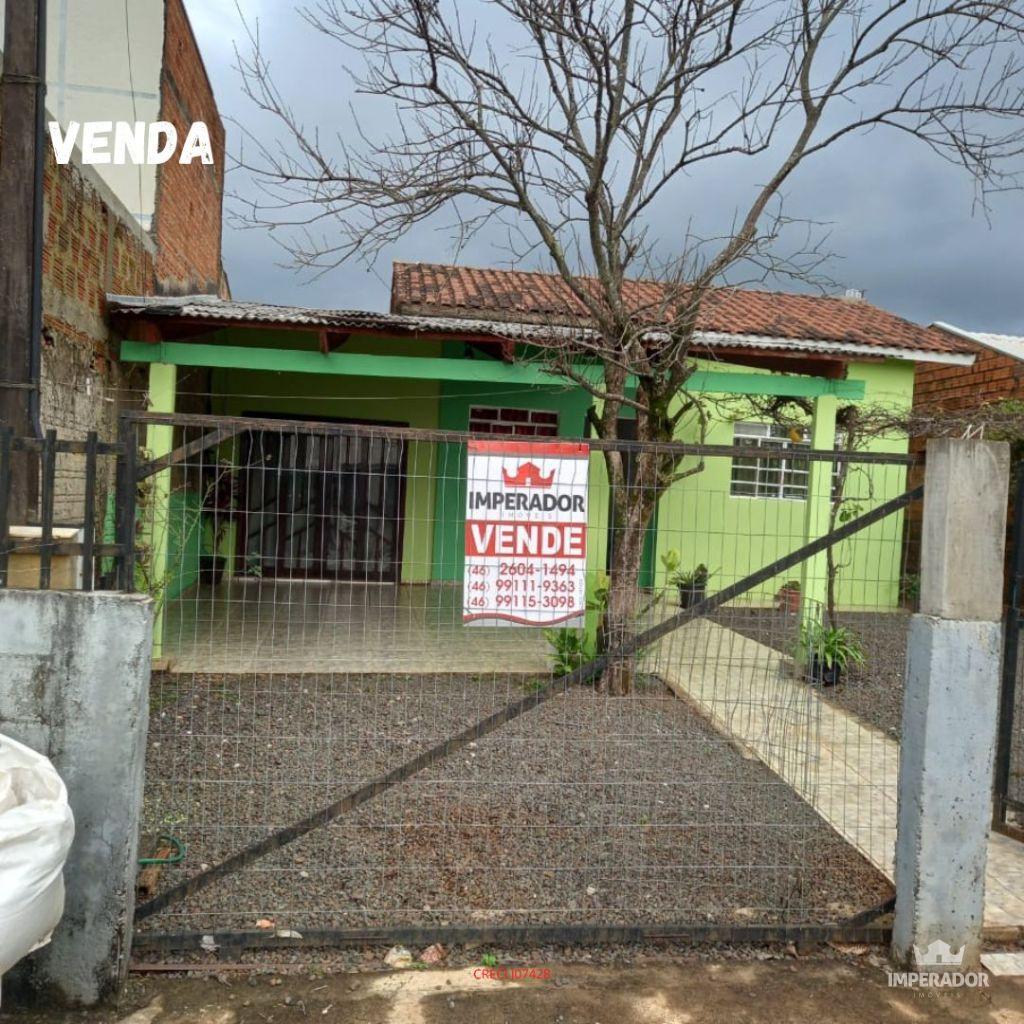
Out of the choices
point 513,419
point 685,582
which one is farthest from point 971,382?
point 685,582

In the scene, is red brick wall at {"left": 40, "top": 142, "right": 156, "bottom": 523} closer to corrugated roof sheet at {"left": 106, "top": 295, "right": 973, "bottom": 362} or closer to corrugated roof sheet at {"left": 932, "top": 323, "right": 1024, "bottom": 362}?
corrugated roof sheet at {"left": 106, "top": 295, "right": 973, "bottom": 362}

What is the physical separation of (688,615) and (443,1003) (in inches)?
62.9

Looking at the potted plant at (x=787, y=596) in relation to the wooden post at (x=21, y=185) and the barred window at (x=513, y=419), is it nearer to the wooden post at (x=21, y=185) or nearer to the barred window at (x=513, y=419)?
the wooden post at (x=21, y=185)

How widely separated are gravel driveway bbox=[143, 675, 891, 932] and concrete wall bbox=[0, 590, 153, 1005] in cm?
44

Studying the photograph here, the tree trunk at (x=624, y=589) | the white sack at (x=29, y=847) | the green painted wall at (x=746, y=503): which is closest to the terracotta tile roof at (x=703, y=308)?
the green painted wall at (x=746, y=503)

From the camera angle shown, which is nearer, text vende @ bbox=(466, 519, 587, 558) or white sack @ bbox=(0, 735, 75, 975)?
white sack @ bbox=(0, 735, 75, 975)

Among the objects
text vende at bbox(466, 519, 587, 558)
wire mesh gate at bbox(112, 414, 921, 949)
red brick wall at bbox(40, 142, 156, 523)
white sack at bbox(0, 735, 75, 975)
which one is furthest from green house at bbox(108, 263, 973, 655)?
white sack at bbox(0, 735, 75, 975)

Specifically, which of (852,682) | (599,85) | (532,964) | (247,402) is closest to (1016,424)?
(852,682)

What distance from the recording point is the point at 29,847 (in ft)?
7.51

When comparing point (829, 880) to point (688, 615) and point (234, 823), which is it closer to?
point (688, 615)

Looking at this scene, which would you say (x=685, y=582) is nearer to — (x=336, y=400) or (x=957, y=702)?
(x=957, y=702)

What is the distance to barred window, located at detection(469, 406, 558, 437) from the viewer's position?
1180cm

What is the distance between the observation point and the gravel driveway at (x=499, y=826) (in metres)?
3.53

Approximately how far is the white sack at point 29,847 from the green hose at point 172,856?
1.22 metres
